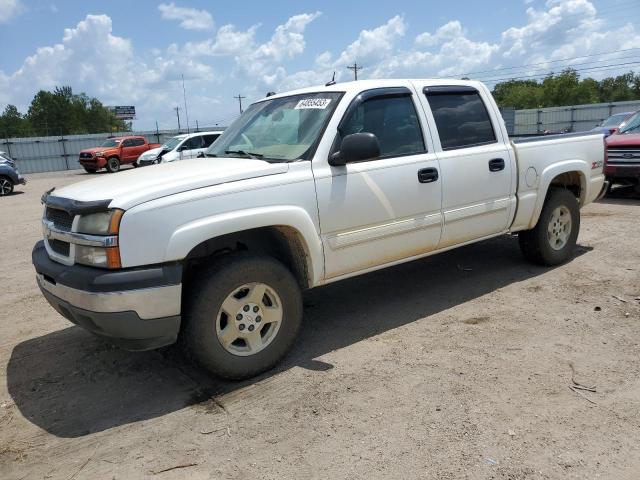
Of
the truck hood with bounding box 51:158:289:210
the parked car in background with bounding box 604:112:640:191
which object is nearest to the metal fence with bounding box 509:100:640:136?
the parked car in background with bounding box 604:112:640:191

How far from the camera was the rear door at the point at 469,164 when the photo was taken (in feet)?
15.3

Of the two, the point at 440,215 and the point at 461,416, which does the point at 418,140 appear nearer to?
the point at 440,215

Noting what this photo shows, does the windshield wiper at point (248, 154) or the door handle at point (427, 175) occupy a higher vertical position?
the windshield wiper at point (248, 154)

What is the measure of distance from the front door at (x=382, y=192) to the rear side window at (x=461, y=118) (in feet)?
0.82

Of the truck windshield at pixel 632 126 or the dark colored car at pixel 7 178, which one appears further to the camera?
the dark colored car at pixel 7 178

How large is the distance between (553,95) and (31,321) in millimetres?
91710

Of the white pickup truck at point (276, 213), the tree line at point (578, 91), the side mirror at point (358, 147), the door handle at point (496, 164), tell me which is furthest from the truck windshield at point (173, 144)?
the tree line at point (578, 91)

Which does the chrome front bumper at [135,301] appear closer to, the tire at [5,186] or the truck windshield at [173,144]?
the tire at [5,186]

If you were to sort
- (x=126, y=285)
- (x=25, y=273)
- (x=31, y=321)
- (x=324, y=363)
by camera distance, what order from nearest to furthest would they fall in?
(x=126, y=285)
(x=324, y=363)
(x=31, y=321)
(x=25, y=273)

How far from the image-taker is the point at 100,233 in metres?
3.16

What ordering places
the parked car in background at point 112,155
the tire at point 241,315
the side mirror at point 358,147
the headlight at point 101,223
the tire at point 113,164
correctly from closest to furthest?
the headlight at point 101,223 < the tire at point 241,315 < the side mirror at point 358,147 < the parked car in background at point 112,155 < the tire at point 113,164

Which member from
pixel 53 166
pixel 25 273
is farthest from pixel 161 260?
pixel 53 166

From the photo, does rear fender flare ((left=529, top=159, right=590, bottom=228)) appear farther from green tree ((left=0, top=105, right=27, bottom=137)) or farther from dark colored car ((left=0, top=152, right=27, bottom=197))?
green tree ((left=0, top=105, right=27, bottom=137))

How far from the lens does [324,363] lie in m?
3.91
